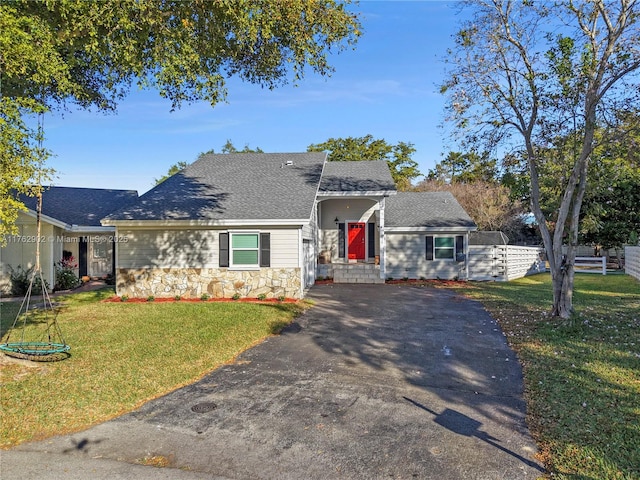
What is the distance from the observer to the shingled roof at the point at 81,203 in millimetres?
18156

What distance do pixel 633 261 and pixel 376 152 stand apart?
1991 cm

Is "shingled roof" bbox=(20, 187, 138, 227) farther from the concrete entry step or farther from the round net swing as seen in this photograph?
the concrete entry step

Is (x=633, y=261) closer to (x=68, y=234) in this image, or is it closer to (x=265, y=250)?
(x=265, y=250)

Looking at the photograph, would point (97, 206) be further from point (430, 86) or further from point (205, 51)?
point (430, 86)

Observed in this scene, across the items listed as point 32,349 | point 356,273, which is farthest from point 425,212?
point 32,349

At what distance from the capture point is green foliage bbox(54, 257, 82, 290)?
1616 cm

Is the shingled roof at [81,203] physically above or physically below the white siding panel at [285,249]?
above

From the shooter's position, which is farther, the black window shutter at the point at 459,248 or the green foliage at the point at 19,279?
the black window shutter at the point at 459,248

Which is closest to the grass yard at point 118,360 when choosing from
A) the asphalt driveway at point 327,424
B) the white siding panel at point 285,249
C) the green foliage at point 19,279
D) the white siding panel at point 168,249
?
the asphalt driveway at point 327,424

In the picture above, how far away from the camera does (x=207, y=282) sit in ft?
45.4

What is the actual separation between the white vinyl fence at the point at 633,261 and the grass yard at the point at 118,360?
622 inches

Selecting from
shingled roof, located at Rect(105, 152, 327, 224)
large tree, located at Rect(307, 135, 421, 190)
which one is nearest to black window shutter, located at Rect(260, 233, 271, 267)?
shingled roof, located at Rect(105, 152, 327, 224)

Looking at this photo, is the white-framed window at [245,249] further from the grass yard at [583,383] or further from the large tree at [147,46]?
the grass yard at [583,383]

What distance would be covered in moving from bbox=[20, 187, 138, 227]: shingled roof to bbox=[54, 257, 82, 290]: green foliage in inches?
69.7
